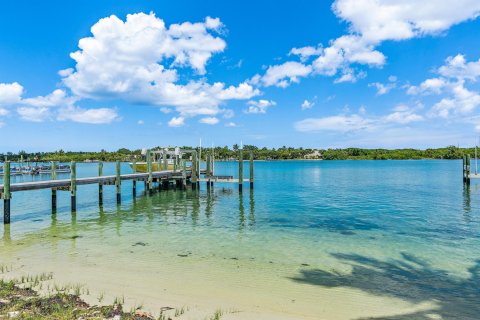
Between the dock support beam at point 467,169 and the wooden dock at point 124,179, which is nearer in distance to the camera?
the wooden dock at point 124,179

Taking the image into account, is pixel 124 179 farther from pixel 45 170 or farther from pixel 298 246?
pixel 45 170

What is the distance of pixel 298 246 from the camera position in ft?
46.9

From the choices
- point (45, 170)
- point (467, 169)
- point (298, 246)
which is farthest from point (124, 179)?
point (45, 170)

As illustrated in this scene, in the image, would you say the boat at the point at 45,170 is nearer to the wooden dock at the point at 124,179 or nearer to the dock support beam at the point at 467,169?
the wooden dock at the point at 124,179

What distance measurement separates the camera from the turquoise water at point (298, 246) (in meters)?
9.13

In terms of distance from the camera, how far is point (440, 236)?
16031 millimetres

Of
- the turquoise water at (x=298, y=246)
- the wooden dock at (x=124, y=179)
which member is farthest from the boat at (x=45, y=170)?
the turquoise water at (x=298, y=246)

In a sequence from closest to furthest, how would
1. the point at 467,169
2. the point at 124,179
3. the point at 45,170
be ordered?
the point at 124,179 < the point at 467,169 < the point at 45,170

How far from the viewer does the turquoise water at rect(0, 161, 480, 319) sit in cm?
913

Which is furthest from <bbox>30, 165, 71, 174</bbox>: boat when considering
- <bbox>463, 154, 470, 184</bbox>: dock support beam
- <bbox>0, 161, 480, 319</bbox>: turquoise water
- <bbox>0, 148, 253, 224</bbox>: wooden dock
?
<bbox>463, 154, 470, 184</bbox>: dock support beam

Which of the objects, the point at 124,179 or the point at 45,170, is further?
the point at 45,170

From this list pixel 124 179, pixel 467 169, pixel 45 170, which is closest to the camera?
pixel 124 179

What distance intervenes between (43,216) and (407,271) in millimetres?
21648

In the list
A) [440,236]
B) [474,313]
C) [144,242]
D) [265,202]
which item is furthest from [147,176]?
[474,313]
